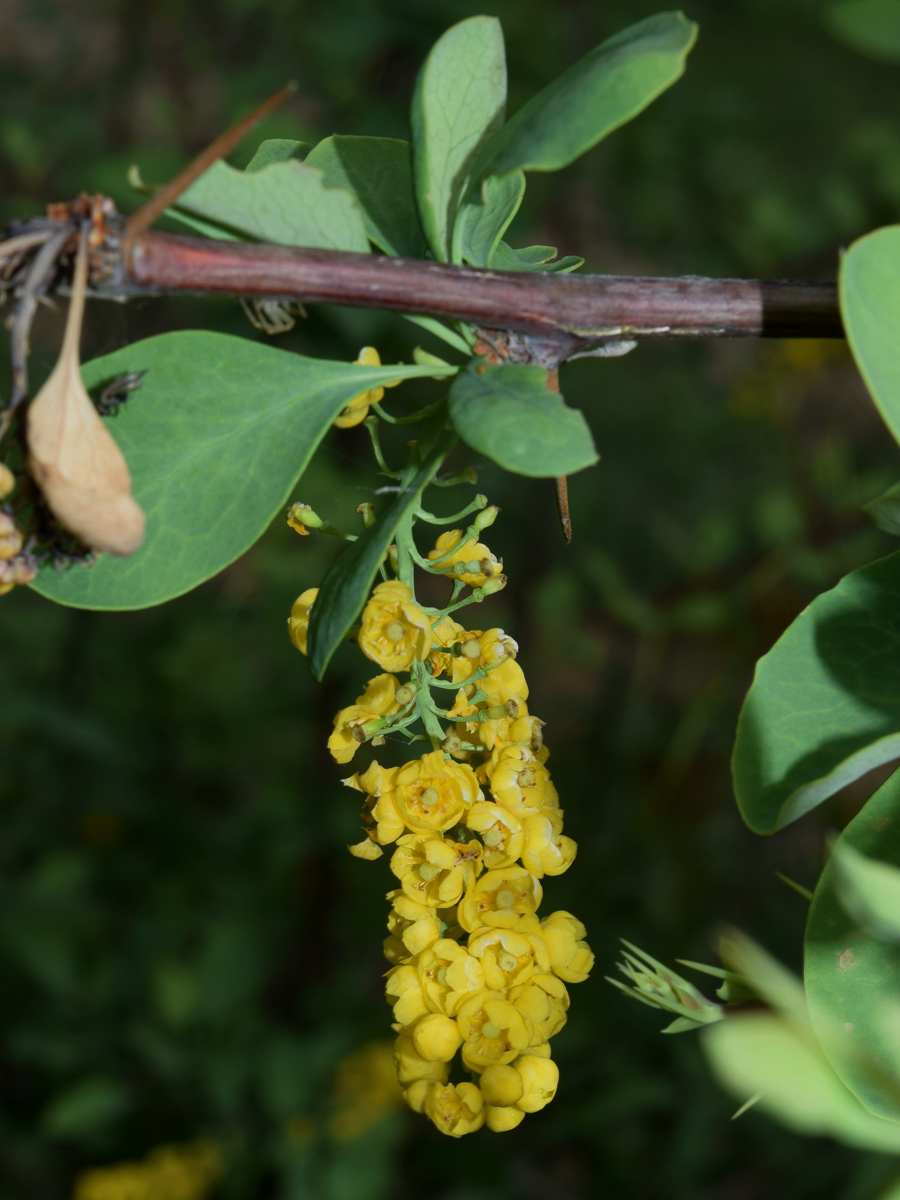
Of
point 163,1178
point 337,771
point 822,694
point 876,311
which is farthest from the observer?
point 337,771

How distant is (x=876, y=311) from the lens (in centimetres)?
38

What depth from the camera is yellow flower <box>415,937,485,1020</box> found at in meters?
0.49

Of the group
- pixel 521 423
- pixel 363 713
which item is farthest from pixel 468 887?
pixel 521 423

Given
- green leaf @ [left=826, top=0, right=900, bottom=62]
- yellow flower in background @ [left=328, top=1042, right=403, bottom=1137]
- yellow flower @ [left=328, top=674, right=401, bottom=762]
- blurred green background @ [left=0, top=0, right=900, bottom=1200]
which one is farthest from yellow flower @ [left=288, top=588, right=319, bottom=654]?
yellow flower in background @ [left=328, top=1042, right=403, bottom=1137]

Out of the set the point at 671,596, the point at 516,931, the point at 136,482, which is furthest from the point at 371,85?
the point at 516,931

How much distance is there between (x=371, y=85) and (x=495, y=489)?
3.95ft

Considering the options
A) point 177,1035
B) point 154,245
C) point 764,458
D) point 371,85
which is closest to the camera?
point 154,245

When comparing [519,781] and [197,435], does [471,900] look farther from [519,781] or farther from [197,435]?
[197,435]

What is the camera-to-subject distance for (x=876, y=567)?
49 cm

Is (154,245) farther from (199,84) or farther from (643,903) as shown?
(199,84)

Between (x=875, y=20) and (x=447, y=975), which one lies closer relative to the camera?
(x=447, y=975)

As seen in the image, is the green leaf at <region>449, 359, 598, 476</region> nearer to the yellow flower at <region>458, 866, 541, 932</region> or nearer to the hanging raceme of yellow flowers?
the hanging raceme of yellow flowers

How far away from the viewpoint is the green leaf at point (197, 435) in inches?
19.5

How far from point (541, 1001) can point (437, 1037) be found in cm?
5
